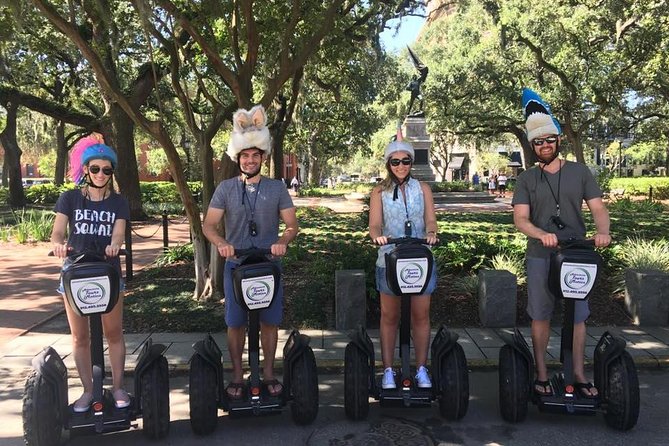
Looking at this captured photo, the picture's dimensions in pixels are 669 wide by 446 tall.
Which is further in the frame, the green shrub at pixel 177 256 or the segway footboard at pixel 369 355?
the green shrub at pixel 177 256

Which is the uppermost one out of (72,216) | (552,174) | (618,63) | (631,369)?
(618,63)

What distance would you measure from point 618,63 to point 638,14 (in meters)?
5.35

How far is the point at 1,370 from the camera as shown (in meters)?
4.86

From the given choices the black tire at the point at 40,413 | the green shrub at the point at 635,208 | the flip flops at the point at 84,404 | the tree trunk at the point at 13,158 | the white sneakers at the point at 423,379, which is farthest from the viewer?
the tree trunk at the point at 13,158

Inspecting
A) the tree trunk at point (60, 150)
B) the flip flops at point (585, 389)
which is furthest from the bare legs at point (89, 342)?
the tree trunk at point (60, 150)

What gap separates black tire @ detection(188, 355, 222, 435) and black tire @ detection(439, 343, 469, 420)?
5.09ft

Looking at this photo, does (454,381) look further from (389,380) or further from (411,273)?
(411,273)

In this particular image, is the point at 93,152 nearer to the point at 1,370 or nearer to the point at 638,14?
the point at 1,370

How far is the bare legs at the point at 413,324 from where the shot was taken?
12.3 feet

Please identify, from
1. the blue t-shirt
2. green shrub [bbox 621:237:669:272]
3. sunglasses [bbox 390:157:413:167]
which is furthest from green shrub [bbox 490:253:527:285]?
the blue t-shirt

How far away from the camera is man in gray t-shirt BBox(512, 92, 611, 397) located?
3.62 meters

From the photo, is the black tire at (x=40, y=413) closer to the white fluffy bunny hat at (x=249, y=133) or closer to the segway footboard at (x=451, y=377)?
the white fluffy bunny hat at (x=249, y=133)

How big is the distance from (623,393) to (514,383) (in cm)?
68

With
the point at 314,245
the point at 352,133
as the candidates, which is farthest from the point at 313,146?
the point at 314,245
